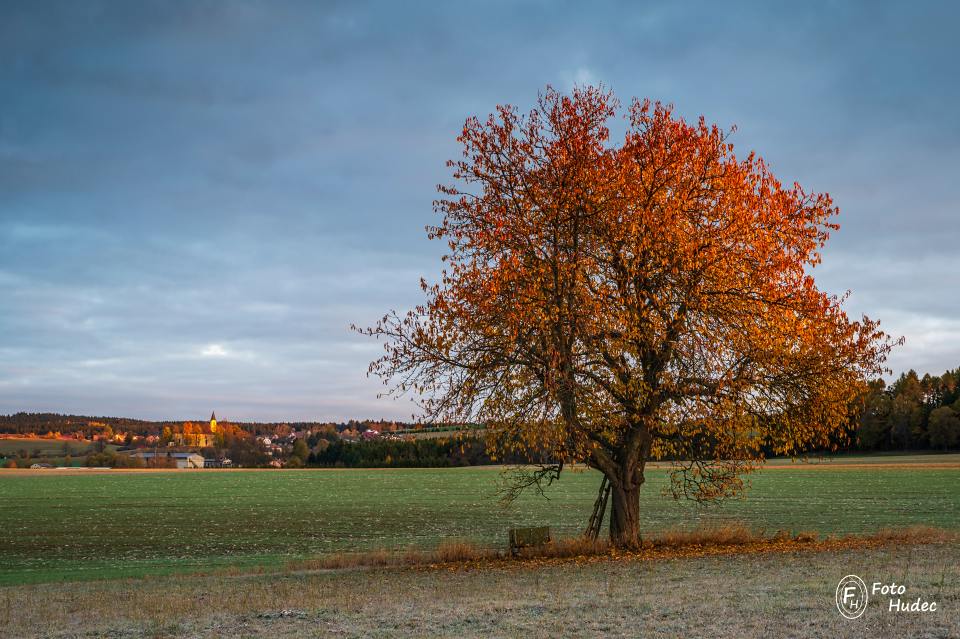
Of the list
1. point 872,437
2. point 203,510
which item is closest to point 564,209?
point 203,510

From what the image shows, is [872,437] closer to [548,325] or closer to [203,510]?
[203,510]

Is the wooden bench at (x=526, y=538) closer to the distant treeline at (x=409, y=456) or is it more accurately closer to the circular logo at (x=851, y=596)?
the circular logo at (x=851, y=596)

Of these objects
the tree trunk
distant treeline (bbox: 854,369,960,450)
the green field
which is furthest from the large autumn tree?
distant treeline (bbox: 854,369,960,450)

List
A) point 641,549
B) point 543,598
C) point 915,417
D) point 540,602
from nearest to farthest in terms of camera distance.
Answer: point 540,602 < point 543,598 < point 641,549 < point 915,417

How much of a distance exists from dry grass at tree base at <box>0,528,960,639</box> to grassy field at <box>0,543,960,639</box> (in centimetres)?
4

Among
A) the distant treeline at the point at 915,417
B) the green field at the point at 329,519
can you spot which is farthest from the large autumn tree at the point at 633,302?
the distant treeline at the point at 915,417

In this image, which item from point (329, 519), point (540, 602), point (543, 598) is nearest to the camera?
point (540, 602)

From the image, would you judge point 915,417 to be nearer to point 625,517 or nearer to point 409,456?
point 409,456

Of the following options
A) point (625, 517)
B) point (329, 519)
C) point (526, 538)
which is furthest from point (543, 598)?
point (329, 519)

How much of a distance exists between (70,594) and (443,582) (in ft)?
32.4

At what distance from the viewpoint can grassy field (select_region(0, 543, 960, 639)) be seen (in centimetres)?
1284

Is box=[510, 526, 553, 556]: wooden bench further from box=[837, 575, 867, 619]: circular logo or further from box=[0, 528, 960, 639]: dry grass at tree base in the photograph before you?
box=[837, 575, 867, 619]: circular logo

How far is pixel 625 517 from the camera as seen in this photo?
26.6 metres

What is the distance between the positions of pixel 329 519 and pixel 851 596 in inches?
1882
